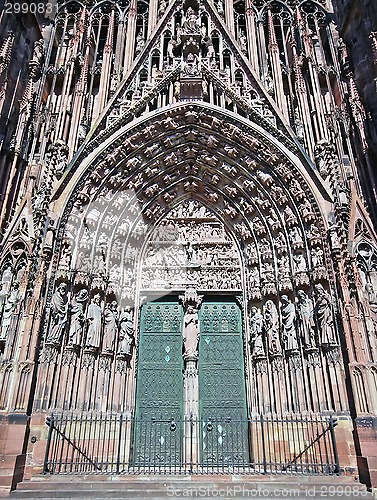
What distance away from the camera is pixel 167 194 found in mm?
10961

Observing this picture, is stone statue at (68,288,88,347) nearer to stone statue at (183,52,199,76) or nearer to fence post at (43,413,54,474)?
fence post at (43,413,54,474)

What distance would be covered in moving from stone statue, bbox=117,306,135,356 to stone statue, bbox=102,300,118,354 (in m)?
0.17

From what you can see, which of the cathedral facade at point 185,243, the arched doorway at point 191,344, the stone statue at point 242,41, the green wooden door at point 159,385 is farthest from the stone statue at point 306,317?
the stone statue at point 242,41

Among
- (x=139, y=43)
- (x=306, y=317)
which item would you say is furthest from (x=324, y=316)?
(x=139, y=43)

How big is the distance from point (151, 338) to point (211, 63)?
277 inches

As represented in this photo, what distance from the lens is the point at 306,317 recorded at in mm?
8414

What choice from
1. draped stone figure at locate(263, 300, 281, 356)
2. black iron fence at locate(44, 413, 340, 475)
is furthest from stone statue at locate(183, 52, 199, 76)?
black iron fence at locate(44, 413, 340, 475)

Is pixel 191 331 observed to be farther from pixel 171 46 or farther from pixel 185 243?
pixel 171 46

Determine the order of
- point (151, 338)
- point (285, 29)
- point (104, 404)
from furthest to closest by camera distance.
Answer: point (285, 29) < point (151, 338) < point (104, 404)

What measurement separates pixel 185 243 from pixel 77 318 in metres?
3.41

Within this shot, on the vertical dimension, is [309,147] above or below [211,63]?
below

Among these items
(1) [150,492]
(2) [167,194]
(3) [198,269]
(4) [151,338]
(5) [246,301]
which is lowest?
(1) [150,492]

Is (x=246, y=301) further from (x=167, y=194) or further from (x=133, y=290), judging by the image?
(x=167, y=194)

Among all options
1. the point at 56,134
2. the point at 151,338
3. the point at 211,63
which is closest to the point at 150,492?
the point at 151,338
